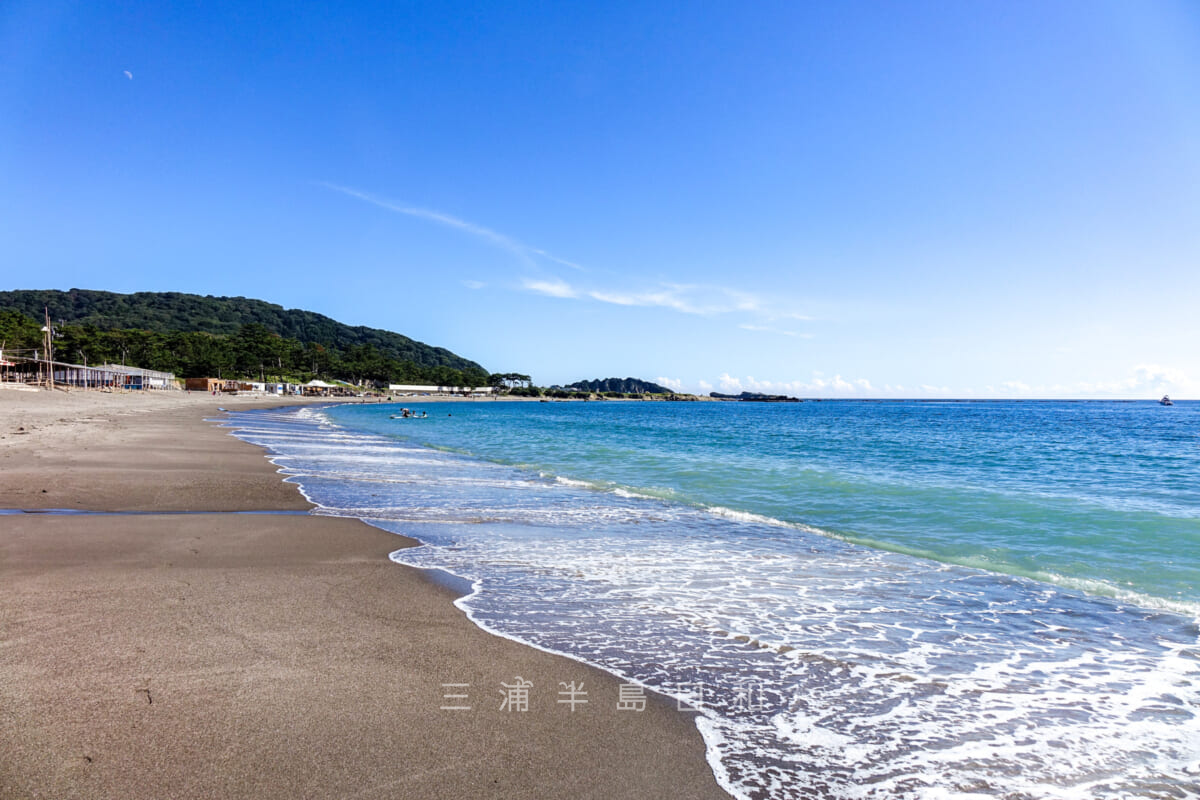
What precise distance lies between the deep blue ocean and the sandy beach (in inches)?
19.7

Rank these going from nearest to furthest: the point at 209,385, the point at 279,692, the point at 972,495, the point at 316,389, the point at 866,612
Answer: the point at 279,692
the point at 866,612
the point at 972,495
the point at 209,385
the point at 316,389

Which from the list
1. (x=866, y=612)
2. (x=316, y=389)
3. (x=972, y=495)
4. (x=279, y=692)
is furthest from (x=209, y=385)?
(x=866, y=612)

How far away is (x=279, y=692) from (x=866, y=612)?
5207 millimetres

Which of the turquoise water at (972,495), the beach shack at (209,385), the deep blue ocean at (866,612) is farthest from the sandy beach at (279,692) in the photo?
the beach shack at (209,385)

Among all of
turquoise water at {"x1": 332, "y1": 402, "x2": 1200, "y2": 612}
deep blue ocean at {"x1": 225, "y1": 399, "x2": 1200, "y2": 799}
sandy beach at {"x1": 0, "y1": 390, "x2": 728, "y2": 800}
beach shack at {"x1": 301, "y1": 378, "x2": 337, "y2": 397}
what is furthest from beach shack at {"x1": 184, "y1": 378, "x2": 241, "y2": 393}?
sandy beach at {"x1": 0, "y1": 390, "x2": 728, "y2": 800}

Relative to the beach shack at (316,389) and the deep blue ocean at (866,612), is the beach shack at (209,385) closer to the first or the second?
the beach shack at (316,389)

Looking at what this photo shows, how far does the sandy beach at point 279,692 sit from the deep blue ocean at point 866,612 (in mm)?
500

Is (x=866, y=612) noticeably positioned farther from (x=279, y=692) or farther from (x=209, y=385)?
(x=209, y=385)

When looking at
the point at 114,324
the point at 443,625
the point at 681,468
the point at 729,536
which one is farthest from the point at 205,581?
the point at 114,324

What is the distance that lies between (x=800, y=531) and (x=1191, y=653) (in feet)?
18.6

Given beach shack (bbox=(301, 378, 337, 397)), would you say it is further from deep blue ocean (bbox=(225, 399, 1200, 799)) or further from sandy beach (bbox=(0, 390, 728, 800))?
sandy beach (bbox=(0, 390, 728, 800))

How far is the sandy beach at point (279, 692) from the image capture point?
290 cm

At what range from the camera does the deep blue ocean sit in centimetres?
353

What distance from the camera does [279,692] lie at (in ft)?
12.1
